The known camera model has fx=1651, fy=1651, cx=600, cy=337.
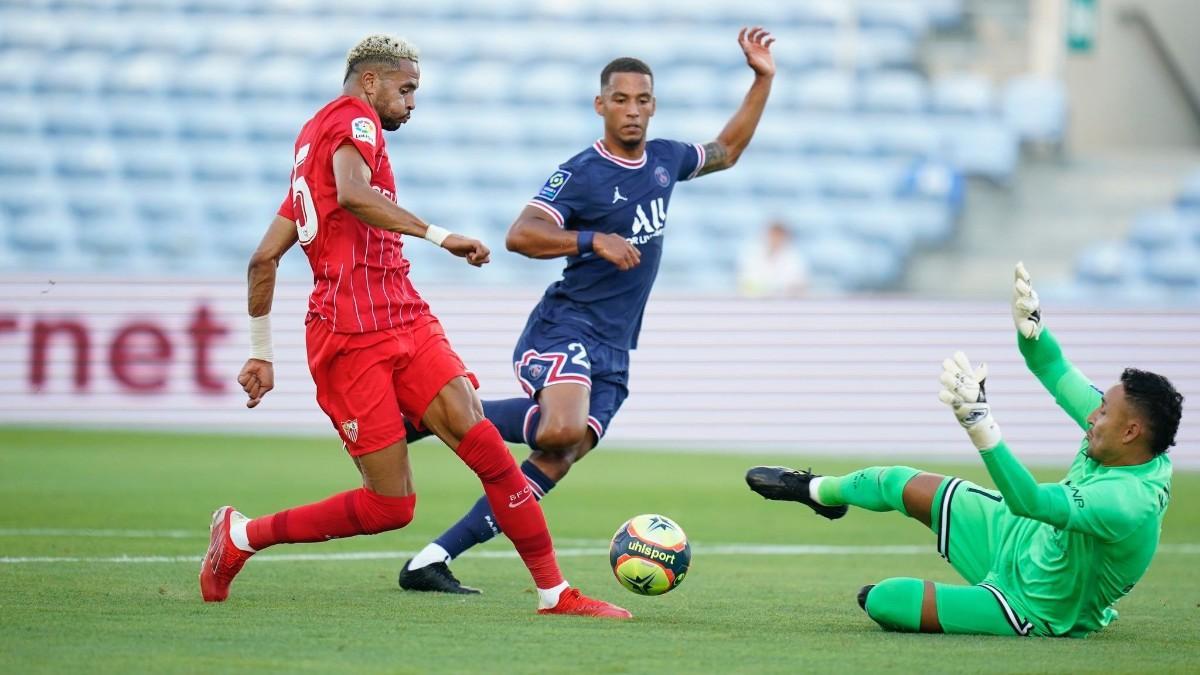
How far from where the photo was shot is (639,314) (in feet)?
26.5

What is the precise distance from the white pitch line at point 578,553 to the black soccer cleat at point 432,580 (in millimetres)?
1225

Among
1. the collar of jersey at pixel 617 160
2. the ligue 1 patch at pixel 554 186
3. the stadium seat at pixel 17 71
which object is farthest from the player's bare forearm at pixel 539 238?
the stadium seat at pixel 17 71

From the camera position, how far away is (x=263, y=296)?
6562 millimetres

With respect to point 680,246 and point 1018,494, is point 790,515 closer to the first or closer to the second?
point 1018,494

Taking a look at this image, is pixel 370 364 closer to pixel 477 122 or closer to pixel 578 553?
pixel 578 553

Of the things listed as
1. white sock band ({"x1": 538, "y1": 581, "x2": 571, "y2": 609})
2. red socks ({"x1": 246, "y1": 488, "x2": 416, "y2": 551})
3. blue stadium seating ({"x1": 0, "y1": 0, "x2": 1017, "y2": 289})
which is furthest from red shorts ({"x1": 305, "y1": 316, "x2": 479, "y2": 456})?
blue stadium seating ({"x1": 0, "y1": 0, "x2": 1017, "y2": 289})

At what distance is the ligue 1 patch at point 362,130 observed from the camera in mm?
6227

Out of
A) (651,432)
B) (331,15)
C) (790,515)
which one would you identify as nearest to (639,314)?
(790,515)

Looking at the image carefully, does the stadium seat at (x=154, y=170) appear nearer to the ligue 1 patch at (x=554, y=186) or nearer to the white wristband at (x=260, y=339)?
the ligue 1 patch at (x=554, y=186)

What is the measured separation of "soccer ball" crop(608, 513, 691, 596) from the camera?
21.3ft

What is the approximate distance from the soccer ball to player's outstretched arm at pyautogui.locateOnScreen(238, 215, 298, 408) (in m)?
1.56

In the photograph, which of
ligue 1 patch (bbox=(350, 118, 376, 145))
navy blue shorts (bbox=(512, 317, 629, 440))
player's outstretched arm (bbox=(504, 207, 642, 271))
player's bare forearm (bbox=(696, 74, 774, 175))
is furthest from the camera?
player's bare forearm (bbox=(696, 74, 774, 175))

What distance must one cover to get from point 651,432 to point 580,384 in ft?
28.4

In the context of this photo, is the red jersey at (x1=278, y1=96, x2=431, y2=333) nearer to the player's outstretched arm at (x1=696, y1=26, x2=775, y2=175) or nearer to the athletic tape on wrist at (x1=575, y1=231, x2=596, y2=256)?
the athletic tape on wrist at (x1=575, y1=231, x2=596, y2=256)
